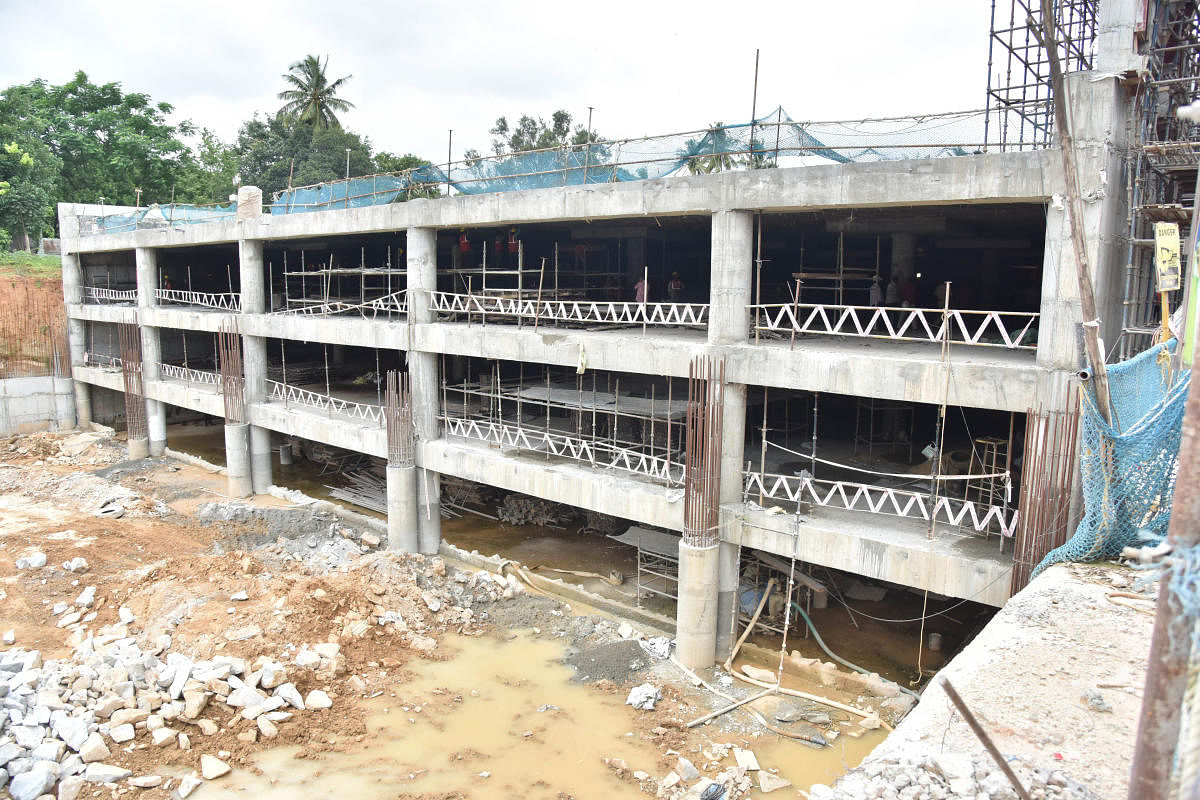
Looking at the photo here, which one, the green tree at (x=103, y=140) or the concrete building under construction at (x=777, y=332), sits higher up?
the green tree at (x=103, y=140)

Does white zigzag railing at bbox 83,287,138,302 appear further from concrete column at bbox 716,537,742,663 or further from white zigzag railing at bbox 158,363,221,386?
concrete column at bbox 716,537,742,663

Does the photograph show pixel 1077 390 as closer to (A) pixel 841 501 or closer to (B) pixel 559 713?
(A) pixel 841 501

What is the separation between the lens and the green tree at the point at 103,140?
47000 millimetres

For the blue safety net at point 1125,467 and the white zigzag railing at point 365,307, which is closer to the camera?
the blue safety net at point 1125,467

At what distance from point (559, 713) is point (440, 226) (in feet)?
41.2

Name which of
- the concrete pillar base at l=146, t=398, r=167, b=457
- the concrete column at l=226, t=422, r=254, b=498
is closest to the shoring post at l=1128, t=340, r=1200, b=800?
the concrete column at l=226, t=422, r=254, b=498

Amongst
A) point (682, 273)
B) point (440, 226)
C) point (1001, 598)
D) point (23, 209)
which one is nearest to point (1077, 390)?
point (1001, 598)

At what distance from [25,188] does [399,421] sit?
117 feet

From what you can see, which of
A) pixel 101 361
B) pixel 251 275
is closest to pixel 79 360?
pixel 101 361

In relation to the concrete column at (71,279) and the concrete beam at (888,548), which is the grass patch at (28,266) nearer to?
the concrete column at (71,279)

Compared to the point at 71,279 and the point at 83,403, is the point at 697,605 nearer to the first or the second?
the point at 83,403

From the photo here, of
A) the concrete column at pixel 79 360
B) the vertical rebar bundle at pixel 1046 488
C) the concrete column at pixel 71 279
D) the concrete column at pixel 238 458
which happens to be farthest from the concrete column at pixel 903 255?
the concrete column at pixel 79 360

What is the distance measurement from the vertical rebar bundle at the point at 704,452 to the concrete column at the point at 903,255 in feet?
26.4

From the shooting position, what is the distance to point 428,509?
2253 cm
